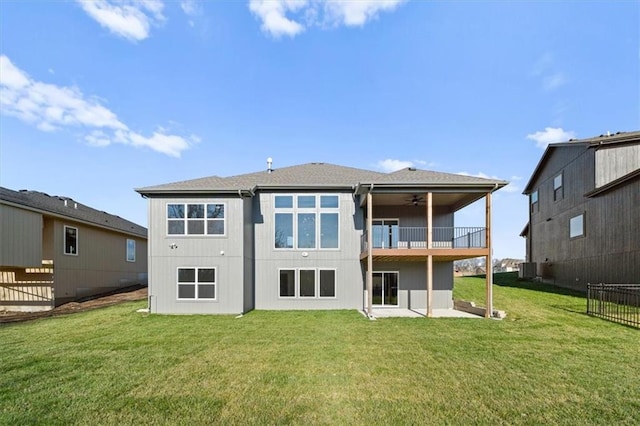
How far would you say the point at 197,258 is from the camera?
1340 centimetres

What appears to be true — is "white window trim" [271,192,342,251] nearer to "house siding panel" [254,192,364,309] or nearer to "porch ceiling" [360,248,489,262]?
"house siding panel" [254,192,364,309]

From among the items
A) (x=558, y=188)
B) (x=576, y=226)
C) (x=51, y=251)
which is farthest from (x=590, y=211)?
(x=51, y=251)

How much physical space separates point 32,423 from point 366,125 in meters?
19.6

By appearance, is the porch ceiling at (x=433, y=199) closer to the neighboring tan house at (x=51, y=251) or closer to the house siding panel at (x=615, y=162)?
the house siding panel at (x=615, y=162)

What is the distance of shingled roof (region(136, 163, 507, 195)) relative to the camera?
12.6 meters

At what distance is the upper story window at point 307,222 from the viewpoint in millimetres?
14695

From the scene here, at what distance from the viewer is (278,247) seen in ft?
48.2

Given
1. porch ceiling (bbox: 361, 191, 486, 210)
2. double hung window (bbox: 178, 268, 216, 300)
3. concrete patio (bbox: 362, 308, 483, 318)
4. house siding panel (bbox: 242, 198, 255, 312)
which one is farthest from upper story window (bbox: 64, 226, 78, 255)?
concrete patio (bbox: 362, 308, 483, 318)

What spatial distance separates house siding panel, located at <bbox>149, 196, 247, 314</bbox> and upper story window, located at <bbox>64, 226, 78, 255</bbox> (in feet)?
20.0

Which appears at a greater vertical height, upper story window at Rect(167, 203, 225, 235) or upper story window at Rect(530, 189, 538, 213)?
upper story window at Rect(530, 189, 538, 213)

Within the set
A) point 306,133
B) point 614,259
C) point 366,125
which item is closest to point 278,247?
point 306,133

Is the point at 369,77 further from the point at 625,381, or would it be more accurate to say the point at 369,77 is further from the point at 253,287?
the point at 625,381

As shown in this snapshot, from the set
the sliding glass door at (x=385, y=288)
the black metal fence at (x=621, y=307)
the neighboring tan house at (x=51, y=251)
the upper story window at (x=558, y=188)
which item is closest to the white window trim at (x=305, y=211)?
the sliding glass door at (x=385, y=288)

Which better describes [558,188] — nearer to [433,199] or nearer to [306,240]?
[433,199]
